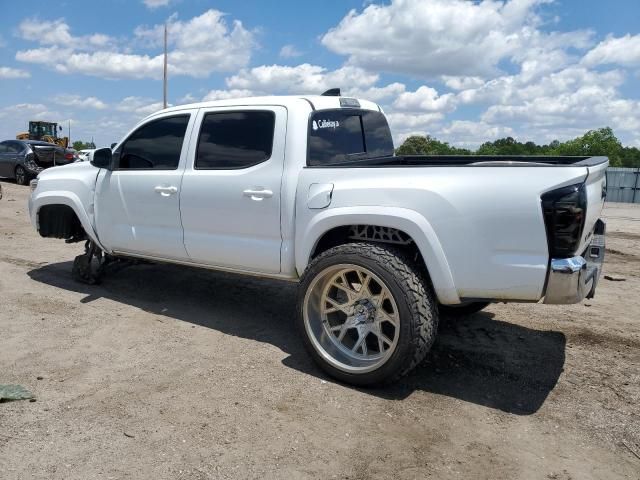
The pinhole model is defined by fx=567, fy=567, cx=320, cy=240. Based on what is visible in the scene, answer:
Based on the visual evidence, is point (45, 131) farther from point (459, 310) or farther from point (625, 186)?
point (459, 310)

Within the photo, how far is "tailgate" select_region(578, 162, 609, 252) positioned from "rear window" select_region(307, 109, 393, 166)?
1.92m

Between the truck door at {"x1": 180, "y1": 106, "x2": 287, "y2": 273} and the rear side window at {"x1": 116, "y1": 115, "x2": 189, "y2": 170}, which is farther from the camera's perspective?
the rear side window at {"x1": 116, "y1": 115, "x2": 189, "y2": 170}

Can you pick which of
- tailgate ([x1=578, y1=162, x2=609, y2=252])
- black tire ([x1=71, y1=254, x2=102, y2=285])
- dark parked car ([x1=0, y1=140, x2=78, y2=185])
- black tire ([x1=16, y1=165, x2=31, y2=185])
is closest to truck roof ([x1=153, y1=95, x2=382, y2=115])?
tailgate ([x1=578, y1=162, x2=609, y2=252])

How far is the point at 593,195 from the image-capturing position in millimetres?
3418

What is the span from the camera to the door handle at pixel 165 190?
16.1ft

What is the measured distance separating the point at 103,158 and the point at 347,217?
2.90m

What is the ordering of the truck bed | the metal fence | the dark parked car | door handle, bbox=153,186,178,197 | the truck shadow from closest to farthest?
the truck shadow < the truck bed < door handle, bbox=153,186,178,197 < the dark parked car < the metal fence

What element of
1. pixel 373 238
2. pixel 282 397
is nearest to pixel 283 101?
pixel 373 238

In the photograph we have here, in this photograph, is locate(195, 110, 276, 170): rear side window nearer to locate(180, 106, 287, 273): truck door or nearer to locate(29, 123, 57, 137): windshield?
locate(180, 106, 287, 273): truck door

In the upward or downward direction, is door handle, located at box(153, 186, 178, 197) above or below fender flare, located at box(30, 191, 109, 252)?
above

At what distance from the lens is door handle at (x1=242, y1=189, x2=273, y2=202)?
4.30 m

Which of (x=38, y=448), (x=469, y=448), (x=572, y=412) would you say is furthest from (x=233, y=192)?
(x=572, y=412)

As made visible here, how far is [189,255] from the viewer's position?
16.2 ft

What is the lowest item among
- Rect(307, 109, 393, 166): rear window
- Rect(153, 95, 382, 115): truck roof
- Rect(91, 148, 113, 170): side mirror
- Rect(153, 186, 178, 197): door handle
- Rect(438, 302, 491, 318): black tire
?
Rect(438, 302, 491, 318): black tire
